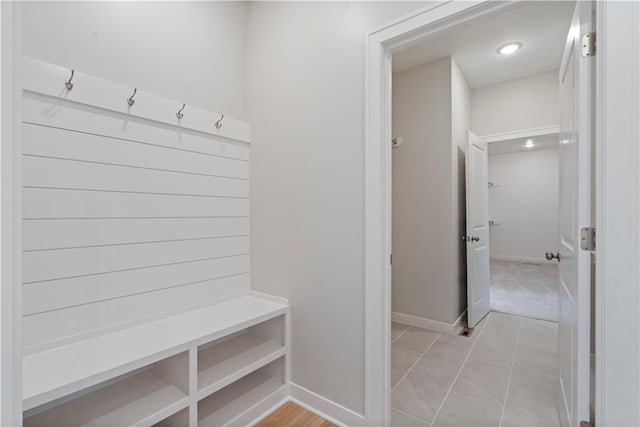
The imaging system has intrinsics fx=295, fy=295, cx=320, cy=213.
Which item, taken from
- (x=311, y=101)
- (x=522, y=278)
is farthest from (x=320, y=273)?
(x=522, y=278)

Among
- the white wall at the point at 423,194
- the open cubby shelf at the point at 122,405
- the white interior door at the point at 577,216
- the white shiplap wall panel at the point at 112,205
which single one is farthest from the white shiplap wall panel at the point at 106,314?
the white wall at the point at 423,194

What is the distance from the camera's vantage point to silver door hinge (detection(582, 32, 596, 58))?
1086 mm

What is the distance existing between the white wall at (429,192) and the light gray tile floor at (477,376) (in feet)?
1.25

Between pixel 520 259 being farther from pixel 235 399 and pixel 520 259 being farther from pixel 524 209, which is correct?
pixel 235 399

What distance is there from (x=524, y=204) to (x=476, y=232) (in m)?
4.46

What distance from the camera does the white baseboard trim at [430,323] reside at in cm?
291

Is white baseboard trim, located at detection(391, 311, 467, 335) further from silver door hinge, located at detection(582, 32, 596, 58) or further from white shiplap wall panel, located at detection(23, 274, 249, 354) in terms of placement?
silver door hinge, located at detection(582, 32, 596, 58)

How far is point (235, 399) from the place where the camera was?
172cm

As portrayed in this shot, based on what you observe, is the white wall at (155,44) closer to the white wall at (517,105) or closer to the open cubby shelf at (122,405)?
the open cubby shelf at (122,405)

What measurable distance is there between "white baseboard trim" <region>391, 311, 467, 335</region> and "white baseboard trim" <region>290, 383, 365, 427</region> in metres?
1.67

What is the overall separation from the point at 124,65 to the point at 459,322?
11.3 ft

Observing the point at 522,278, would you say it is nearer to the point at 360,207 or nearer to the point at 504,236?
the point at 504,236

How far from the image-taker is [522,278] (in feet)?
16.8

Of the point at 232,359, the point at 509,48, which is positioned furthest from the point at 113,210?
the point at 509,48
